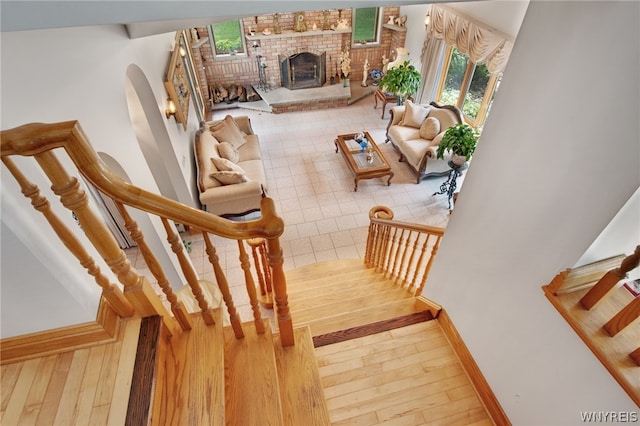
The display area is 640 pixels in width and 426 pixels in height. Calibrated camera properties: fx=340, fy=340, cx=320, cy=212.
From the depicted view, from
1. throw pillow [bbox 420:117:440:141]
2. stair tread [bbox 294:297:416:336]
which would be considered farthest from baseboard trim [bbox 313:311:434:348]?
throw pillow [bbox 420:117:440:141]

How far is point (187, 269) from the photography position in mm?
1409

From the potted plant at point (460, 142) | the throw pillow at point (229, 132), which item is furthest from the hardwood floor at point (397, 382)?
the throw pillow at point (229, 132)

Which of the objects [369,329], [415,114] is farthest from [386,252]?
[415,114]

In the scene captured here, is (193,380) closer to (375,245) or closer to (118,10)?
(118,10)

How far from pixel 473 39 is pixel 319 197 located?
10.8 feet

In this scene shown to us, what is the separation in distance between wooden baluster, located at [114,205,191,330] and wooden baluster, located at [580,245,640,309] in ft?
5.25

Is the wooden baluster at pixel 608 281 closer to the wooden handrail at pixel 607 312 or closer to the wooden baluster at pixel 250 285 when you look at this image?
the wooden handrail at pixel 607 312

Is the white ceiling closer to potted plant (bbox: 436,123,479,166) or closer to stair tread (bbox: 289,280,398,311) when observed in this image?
stair tread (bbox: 289,280,398,311)

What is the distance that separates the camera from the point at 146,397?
1.21 metres

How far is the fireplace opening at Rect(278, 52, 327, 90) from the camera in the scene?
7848mm

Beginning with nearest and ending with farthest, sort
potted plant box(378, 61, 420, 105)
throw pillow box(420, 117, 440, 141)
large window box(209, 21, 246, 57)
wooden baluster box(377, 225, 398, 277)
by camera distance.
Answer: wooden baluster box(377, 225, 398, 277) → throw pillow box(420, 117, 440, 141) → potted plant box(378, 61, 420, 105) → large window box(209, 21, 246, 57)

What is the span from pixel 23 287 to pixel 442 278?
7.36 feet

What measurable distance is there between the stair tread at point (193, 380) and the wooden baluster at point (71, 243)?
264mm

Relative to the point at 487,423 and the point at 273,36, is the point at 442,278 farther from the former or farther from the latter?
the point at 273,36
